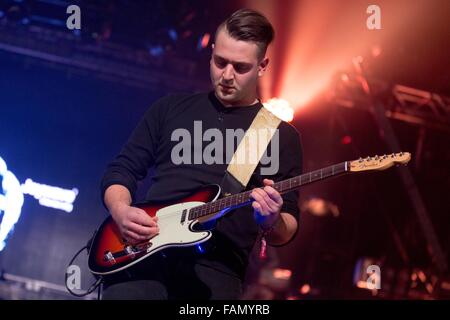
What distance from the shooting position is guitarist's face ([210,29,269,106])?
3.31 meters

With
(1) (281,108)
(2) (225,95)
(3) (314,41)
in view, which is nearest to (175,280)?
(2) (225,95)

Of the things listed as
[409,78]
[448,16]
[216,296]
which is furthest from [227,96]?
[409,78]

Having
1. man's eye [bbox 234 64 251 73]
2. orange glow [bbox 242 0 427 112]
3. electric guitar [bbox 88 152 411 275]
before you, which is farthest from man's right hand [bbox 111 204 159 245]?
orange glow [bbox 242 0 427 112]

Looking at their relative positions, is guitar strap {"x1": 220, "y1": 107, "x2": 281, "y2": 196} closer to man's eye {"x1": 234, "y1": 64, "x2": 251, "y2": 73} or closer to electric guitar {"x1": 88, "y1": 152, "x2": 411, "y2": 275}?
electric guitar {"x1": 88, "y1": 152, "x2": 411, "y2": 275}

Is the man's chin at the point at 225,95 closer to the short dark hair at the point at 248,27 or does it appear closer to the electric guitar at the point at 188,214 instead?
the short dark hair at the point at 248,27

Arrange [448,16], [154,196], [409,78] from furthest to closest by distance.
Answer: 1. [409,78]
2. [448,16]
3. [154,196]

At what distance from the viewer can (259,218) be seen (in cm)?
296

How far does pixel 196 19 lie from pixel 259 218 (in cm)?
529

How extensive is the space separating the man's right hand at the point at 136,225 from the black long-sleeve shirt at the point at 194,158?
211 mm

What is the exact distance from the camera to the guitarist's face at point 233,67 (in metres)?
3.31

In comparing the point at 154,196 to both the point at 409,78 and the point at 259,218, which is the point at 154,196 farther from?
the point at 409,78

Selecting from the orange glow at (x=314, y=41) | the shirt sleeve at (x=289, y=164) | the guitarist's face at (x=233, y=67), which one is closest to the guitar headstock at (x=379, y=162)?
the shirt sleeve at (x=289, y=164)

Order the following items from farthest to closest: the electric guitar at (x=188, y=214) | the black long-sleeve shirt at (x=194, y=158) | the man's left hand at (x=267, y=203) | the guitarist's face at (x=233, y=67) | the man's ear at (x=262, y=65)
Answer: the man's ear at (x=262, y=65), the guitarist's face at (x=233, y=67), the black long-sleeve shirt at (x=194, y=158), the electric guitar at (x=188, y=214), the man's left hand at (x=267, y=203)

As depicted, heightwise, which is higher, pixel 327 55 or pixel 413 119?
pixel 327 55
